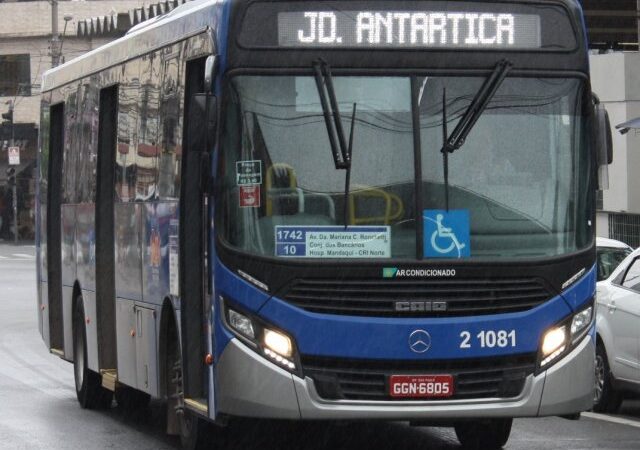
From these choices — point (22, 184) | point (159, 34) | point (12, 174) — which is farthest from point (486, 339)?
point (22, 184)

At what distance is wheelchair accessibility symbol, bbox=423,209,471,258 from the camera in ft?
32.5

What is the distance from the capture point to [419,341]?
32.4 ft

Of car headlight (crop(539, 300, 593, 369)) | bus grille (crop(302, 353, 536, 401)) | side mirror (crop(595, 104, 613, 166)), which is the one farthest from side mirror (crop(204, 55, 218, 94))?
car headlight (crop(539, 300, 593, 369))

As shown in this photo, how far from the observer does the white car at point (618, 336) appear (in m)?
14.3

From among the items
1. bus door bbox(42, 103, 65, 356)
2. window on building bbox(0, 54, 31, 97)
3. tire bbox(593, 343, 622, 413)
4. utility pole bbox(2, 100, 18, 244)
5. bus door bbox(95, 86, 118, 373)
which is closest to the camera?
bus door bbox(95, 86, 118, 373)

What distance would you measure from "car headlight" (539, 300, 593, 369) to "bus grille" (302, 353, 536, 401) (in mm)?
85

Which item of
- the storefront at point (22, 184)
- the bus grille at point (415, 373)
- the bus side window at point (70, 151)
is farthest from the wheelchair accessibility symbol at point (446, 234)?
the storefront at point (22, 184)

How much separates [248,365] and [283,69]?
1.72m

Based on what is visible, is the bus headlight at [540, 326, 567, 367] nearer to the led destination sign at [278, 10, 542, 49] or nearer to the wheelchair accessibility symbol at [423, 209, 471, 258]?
the wheelchair accessibility symbol at [423, 209, 471, 258]

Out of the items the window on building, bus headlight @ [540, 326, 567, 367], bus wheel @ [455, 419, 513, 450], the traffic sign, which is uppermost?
the window on building

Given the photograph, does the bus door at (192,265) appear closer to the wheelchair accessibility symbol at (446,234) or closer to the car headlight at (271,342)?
the car headlight at (271,342)

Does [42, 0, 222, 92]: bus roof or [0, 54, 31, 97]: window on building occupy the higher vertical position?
[0, 54, 31, 97]: window on building

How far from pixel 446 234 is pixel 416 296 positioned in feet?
1.31

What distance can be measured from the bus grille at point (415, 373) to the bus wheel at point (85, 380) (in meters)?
5.55
